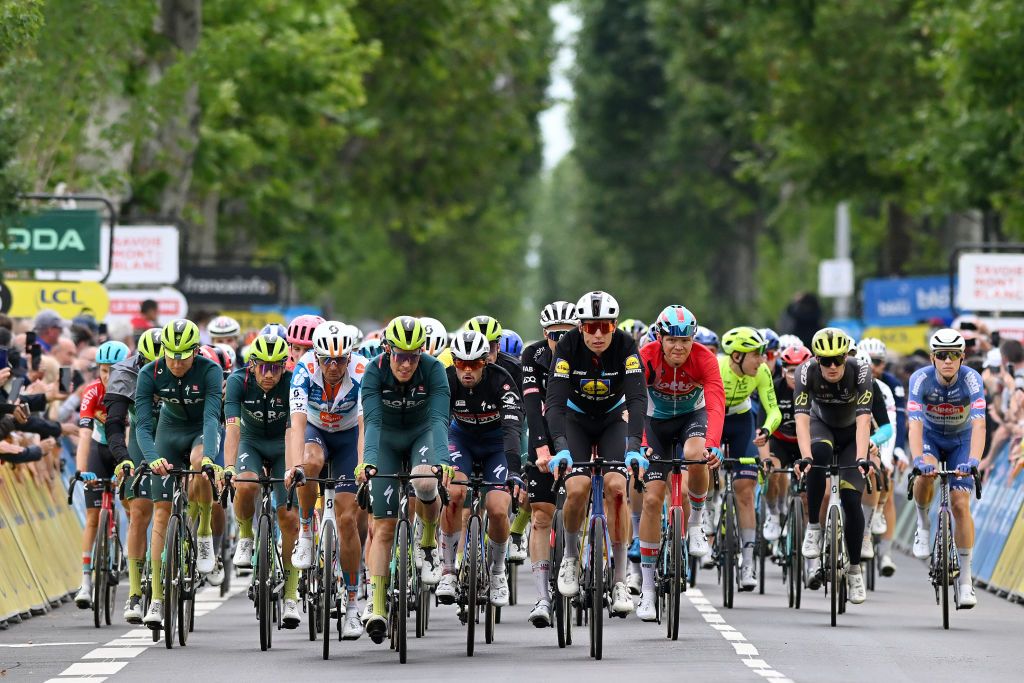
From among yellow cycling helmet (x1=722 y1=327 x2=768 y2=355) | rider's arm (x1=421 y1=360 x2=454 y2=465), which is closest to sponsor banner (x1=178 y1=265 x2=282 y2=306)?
yellow cycling helmet (x1=722 y1=327 x2=768 y2=355)

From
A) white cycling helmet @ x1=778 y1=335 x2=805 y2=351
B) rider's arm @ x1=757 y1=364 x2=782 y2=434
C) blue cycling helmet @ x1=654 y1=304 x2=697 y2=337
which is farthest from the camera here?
white cycling helmet @ x1=778 y1=335 x2=805 y2=351

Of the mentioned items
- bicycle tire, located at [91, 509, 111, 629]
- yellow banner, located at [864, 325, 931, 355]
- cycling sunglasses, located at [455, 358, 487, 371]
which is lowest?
bicycle tire, located at [91, 509, 111, 629]

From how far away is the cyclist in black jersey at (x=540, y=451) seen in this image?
15.5m

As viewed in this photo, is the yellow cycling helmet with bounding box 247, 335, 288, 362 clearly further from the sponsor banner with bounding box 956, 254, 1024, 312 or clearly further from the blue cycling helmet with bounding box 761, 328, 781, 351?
the sponsor banner with bounding box 956, 254, 1024, 312

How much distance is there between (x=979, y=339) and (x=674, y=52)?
37.2 m

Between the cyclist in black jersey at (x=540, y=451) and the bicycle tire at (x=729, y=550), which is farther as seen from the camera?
the bicycle tire at (x=729, y=550)

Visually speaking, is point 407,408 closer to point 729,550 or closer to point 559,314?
point 559,314

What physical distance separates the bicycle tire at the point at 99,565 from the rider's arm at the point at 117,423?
25.0 inches

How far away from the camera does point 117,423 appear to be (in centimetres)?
1714

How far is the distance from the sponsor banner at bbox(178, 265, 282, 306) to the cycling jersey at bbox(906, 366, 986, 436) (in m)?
20.7

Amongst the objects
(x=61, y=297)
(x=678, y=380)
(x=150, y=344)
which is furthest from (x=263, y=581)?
(x=61, y=297)

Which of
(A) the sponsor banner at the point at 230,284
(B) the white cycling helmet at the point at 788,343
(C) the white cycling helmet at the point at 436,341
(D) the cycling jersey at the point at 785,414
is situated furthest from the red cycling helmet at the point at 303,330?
(A) the sponsor banner at the point at 230,284

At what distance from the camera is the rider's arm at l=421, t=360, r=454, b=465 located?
1497cm

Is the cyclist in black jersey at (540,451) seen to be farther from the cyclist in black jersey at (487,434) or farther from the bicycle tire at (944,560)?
the bicycle tire at (944,560)
